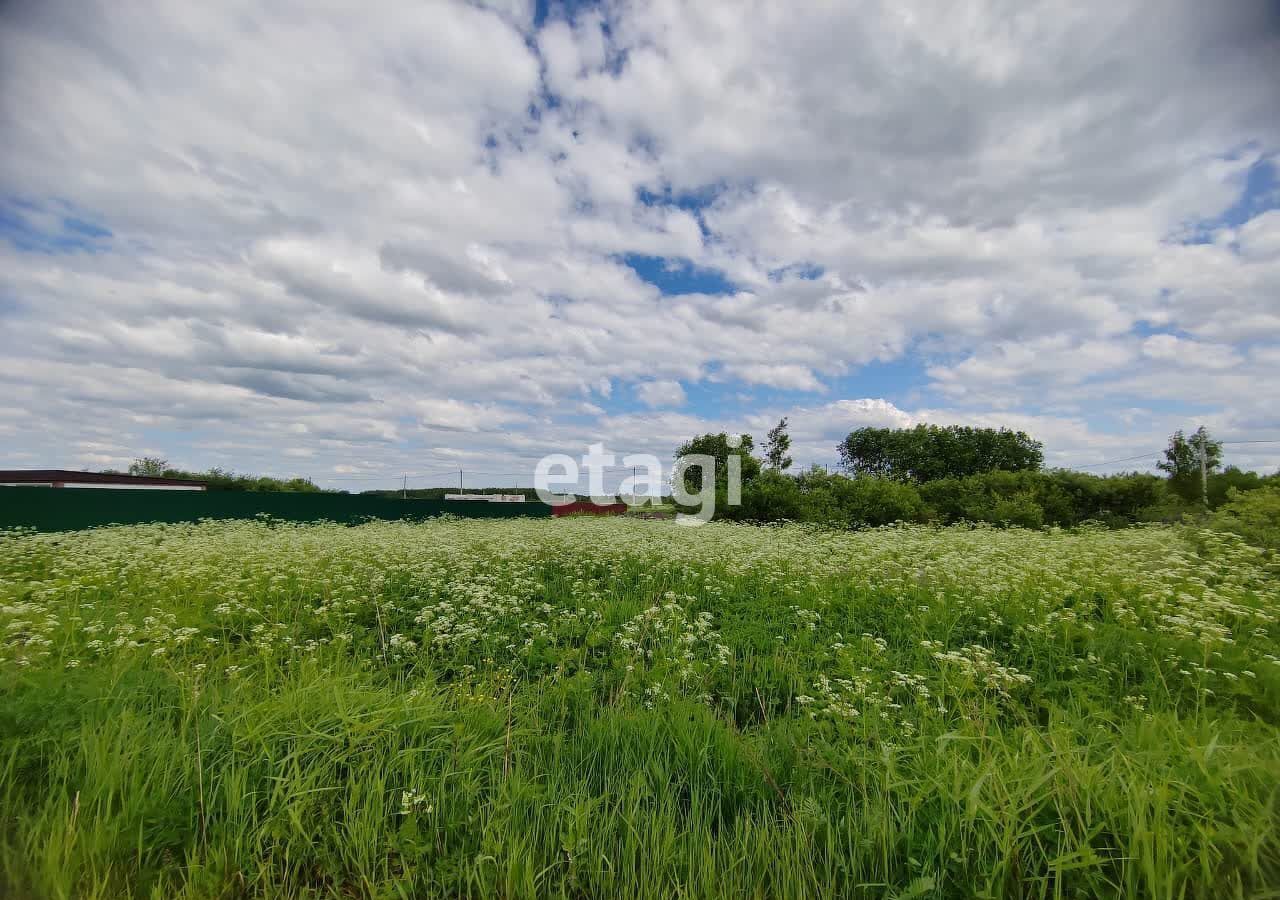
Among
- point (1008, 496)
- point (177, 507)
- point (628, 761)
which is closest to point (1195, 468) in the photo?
point (1008, 496)

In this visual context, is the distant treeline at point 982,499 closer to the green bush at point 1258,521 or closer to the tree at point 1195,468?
the tree at point 1195,468

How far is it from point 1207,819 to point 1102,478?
28.9m

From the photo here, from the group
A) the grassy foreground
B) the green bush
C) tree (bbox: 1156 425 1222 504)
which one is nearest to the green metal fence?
the grassy foreground

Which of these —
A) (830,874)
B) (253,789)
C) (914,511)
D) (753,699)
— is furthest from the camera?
(914,511)

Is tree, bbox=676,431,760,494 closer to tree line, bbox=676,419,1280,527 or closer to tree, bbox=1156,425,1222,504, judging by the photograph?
tree line, bbox=676,419,1280,527

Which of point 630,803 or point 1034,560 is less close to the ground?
point 1034,560

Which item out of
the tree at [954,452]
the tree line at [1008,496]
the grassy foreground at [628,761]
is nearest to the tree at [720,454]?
the tree line at [1008,496]

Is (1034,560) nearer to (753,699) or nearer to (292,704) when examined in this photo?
(753,699)

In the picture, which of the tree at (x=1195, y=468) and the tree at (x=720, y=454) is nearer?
the tree at (x=1195, y=468)

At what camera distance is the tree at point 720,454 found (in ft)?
103

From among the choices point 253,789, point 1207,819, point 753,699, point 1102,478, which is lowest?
point 753,699

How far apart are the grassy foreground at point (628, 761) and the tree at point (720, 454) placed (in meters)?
23.2

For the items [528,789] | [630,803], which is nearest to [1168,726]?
[630,803]

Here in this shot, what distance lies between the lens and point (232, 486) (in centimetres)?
3403
